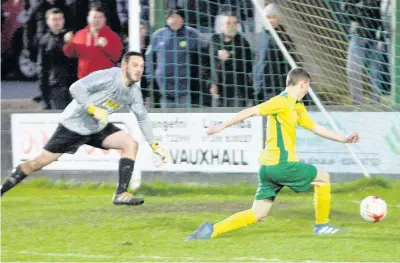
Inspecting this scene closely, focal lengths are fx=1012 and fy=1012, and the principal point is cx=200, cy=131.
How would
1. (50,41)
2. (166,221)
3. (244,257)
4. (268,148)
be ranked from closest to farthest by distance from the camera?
(244,257) → (268,148) → (166,221) → (50,41)

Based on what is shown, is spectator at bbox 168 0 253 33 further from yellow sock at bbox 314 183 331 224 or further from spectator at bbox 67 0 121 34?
yellow sock at bbox 314 183 331 224

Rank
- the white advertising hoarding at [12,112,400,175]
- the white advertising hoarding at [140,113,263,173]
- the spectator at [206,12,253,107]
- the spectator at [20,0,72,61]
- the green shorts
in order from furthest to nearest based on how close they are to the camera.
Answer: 1. the spectator at [20,0,72,61]
2. the spectator at [206,12,253,107]
3. the white advertising hoarding at [140,113,263,173]
4. the white advertising hoarding at [12,112,400,175]
5. the green shorts

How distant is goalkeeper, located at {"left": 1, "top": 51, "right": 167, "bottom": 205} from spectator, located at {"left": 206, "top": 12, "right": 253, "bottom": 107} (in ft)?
8.21

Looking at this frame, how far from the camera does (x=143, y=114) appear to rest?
9773 mm

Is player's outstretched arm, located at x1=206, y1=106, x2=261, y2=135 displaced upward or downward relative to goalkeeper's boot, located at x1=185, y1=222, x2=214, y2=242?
upward

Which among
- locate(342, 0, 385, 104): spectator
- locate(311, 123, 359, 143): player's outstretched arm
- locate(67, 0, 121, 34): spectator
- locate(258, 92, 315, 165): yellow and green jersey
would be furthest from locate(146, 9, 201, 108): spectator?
locate(258, 92, 315, 165): yellow and green jersey

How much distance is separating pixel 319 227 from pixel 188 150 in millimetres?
3428

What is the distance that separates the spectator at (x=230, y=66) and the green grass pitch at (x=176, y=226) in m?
1.20

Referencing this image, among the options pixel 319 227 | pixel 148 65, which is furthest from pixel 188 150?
pixel 319 227

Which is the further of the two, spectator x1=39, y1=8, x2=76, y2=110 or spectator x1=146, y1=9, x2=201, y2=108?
spectator x1=39, y1=8, x2=76, y2=110

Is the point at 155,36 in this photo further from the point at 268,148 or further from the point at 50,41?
the point at 268,148

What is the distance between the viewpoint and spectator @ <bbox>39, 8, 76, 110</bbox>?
1299 cm

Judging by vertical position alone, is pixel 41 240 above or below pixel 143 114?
below

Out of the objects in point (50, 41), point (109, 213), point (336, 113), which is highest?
point (50, 41)
